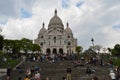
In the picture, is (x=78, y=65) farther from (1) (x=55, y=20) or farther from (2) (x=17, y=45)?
(1) (x=55, y=20)

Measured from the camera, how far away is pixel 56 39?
132125mm

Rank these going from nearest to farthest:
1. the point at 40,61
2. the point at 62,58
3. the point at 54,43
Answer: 1. the point at 40,61
2. the point at 62,58
3. the point at 54,43

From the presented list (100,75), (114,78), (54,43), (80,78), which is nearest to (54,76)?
(80,78)

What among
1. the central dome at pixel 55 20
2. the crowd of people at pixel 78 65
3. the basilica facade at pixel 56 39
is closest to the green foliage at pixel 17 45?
the basilica facade at pixel 56 39

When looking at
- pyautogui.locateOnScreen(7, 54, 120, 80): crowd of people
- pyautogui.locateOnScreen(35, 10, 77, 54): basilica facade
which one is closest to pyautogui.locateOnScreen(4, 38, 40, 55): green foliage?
pyautogui.locateOnScreen(35, 10, 77, 54): basilica facade

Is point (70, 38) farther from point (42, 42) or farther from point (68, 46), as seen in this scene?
point (42, 42)

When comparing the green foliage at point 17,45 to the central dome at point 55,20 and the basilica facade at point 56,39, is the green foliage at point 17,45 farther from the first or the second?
the central dome at point 55,20

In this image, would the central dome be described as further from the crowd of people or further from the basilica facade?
the crowd of people

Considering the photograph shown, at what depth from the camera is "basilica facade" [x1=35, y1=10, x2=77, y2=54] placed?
428ft

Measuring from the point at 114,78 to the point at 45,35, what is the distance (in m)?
111

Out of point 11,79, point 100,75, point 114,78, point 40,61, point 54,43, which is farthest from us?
point 54,43

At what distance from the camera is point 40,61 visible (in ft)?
145

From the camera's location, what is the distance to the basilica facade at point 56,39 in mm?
130375

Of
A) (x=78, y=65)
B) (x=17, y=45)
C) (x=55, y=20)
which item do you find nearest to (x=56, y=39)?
(x=55, y=20)
